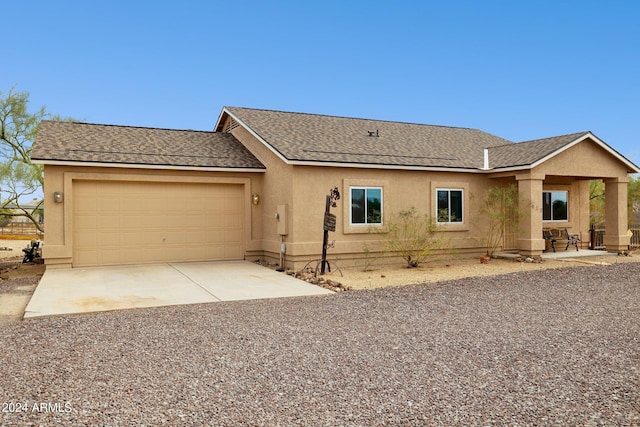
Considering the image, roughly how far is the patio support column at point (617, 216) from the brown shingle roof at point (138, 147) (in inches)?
485

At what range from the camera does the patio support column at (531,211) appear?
14766mm

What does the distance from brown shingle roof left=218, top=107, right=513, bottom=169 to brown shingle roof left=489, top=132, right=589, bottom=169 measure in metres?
0.62

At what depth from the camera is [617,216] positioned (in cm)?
1686

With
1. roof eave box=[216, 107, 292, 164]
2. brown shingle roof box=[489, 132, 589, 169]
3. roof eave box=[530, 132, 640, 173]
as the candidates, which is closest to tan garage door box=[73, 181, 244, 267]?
roof eave box=[216, 107, 292, 164]

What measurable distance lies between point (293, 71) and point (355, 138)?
15074 millimetres

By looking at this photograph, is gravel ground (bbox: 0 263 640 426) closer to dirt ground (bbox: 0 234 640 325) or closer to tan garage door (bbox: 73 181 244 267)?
dirt ground (bbox: 0 234 640 325)

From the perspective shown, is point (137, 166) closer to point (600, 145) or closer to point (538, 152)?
point (538, 152)

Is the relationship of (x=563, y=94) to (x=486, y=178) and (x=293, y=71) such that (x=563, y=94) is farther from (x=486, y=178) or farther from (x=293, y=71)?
(x=293, y=71)

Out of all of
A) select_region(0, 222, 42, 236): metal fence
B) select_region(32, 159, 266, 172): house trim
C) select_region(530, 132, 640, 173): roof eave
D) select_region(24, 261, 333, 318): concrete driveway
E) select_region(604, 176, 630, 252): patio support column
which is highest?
select_region(530, 132, 640, 173): roof eave

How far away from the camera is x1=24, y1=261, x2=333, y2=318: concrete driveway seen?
852cm

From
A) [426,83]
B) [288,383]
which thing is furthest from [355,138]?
[426,83]

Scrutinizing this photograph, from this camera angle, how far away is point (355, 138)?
1630 cm

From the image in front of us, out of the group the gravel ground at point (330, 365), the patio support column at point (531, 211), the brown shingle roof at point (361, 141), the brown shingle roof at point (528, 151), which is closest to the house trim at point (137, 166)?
the brown shingle roof at point (361, 141)

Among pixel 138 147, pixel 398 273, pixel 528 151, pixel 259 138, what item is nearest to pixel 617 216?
pixel 528 151
